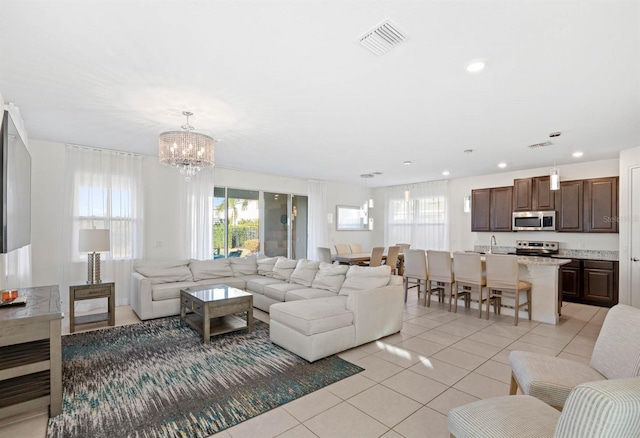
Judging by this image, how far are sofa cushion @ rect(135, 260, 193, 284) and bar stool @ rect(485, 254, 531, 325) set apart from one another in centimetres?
499

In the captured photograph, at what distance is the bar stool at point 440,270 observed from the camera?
531 cm

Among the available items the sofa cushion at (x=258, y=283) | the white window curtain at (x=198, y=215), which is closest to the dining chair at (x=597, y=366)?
the sofa cushion at (x=258, y=283)

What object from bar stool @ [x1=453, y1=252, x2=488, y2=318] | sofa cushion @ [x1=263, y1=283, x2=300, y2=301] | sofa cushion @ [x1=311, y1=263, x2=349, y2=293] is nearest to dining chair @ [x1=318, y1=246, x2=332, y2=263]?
sofa cushion @ [x1=263, y1=283, x2=300, y2=301]

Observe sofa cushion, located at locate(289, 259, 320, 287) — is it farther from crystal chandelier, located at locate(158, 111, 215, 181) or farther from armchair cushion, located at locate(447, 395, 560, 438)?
armchair cushion, located at locate(447, 395, 560, 438)

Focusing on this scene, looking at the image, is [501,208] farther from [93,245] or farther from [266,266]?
[93,245]

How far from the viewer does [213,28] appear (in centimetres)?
205

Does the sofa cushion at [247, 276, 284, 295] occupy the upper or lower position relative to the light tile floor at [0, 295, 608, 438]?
upper

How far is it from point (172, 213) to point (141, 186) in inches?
29.6

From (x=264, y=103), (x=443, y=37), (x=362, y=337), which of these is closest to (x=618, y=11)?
(x=443, y=37)

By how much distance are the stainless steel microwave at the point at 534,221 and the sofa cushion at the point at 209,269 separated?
20.2 feet

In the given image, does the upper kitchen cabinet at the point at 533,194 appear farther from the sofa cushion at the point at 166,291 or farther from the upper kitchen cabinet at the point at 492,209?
the sofa cushion at the point at 166,291

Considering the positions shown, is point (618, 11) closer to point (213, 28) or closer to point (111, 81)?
point (213, 28)

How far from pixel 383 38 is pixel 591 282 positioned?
6.31 meters

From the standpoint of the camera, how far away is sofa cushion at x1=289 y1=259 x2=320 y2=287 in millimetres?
5039
